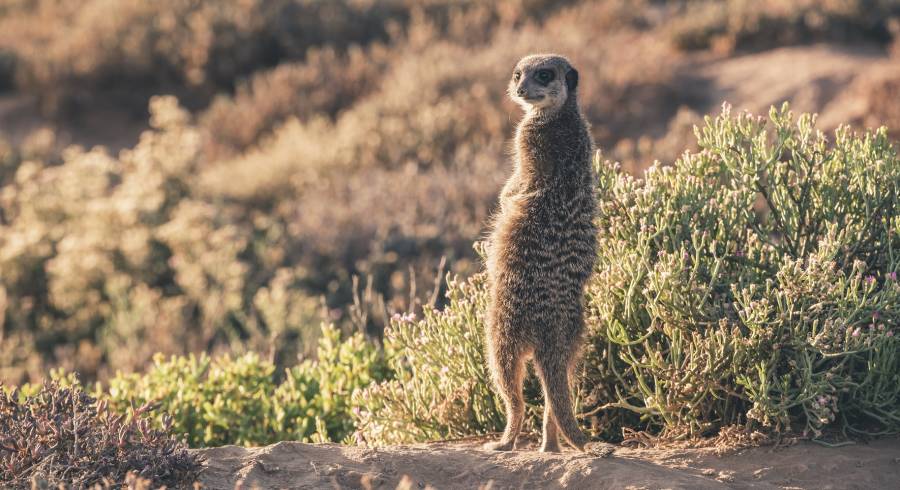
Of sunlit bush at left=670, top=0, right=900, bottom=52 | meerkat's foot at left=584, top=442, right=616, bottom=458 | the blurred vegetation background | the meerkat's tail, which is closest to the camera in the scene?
meerkat's foot at left=584, top=442, right=616, bottom=458

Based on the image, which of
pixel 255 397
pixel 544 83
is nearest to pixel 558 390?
pixel 544 83

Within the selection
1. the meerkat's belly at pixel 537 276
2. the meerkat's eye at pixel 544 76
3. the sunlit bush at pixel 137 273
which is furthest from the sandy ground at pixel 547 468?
the sunlit bush at pixel 137 273

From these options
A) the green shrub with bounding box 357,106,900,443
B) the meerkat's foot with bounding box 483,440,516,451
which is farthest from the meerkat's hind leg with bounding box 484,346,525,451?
the green shrub with bounding box 357,106,900,443

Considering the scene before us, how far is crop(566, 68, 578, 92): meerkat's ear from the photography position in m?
4.34

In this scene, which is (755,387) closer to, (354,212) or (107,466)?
(107,466)

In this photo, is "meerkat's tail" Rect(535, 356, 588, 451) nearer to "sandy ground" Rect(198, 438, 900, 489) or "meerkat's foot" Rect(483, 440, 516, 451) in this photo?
"sandy ground" Rect(198, 438, 900, 489)

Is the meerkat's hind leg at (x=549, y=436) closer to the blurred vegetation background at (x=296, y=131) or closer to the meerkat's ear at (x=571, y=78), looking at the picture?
the meerkat's ear at (x=571, y=78)

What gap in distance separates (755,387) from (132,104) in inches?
554

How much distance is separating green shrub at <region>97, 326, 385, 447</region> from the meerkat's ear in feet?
7.02

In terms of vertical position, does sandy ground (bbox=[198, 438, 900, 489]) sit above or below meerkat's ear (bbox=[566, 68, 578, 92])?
below

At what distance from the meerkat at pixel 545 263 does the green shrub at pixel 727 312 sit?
1.03ft

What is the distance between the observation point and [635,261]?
4398mm

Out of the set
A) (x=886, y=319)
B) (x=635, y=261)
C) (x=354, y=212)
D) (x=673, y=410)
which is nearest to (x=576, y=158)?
(x=635, y=261)

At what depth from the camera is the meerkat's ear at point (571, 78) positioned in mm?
4336
